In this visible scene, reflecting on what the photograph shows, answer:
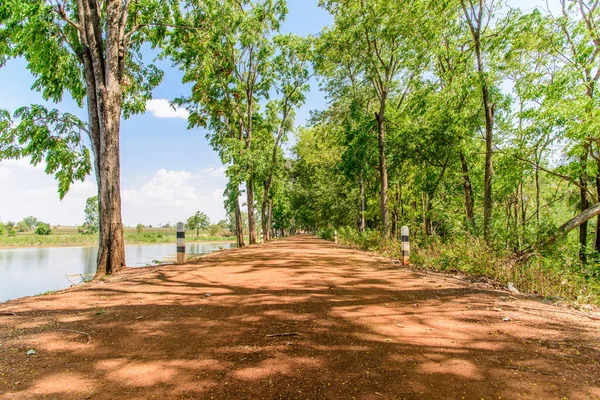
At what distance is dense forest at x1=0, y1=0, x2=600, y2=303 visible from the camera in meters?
7.38

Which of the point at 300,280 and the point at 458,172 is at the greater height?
the point at 458,172

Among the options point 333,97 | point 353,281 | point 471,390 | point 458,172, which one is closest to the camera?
point 471,390

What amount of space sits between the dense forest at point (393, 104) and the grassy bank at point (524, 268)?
1.6 inches

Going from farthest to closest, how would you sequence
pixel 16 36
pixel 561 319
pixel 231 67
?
pixel 231 67, pixel 16 36, pixel 561 319

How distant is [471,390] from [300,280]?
12.2ft

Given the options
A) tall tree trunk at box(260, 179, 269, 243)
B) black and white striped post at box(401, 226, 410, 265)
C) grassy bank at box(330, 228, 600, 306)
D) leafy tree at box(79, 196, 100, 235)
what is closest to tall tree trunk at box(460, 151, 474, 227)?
grassy bank at box(330, 228, 600, 306)

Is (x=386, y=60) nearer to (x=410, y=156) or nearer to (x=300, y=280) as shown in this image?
(x=410, y=156)

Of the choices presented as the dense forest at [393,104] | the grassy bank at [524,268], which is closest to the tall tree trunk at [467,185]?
the dense forest at [393,104]

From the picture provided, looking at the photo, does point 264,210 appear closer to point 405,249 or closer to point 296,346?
point 405,249

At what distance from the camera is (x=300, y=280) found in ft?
18.0

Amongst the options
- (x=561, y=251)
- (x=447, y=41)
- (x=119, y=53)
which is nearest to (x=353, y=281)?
(x=561, y=251)

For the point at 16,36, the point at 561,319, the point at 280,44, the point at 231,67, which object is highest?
the point at 280,44

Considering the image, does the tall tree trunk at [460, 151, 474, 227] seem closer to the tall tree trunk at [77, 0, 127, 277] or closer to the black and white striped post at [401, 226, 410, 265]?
the black and white striped post at [401, 226, 410, 265]

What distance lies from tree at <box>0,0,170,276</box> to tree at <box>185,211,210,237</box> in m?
117
